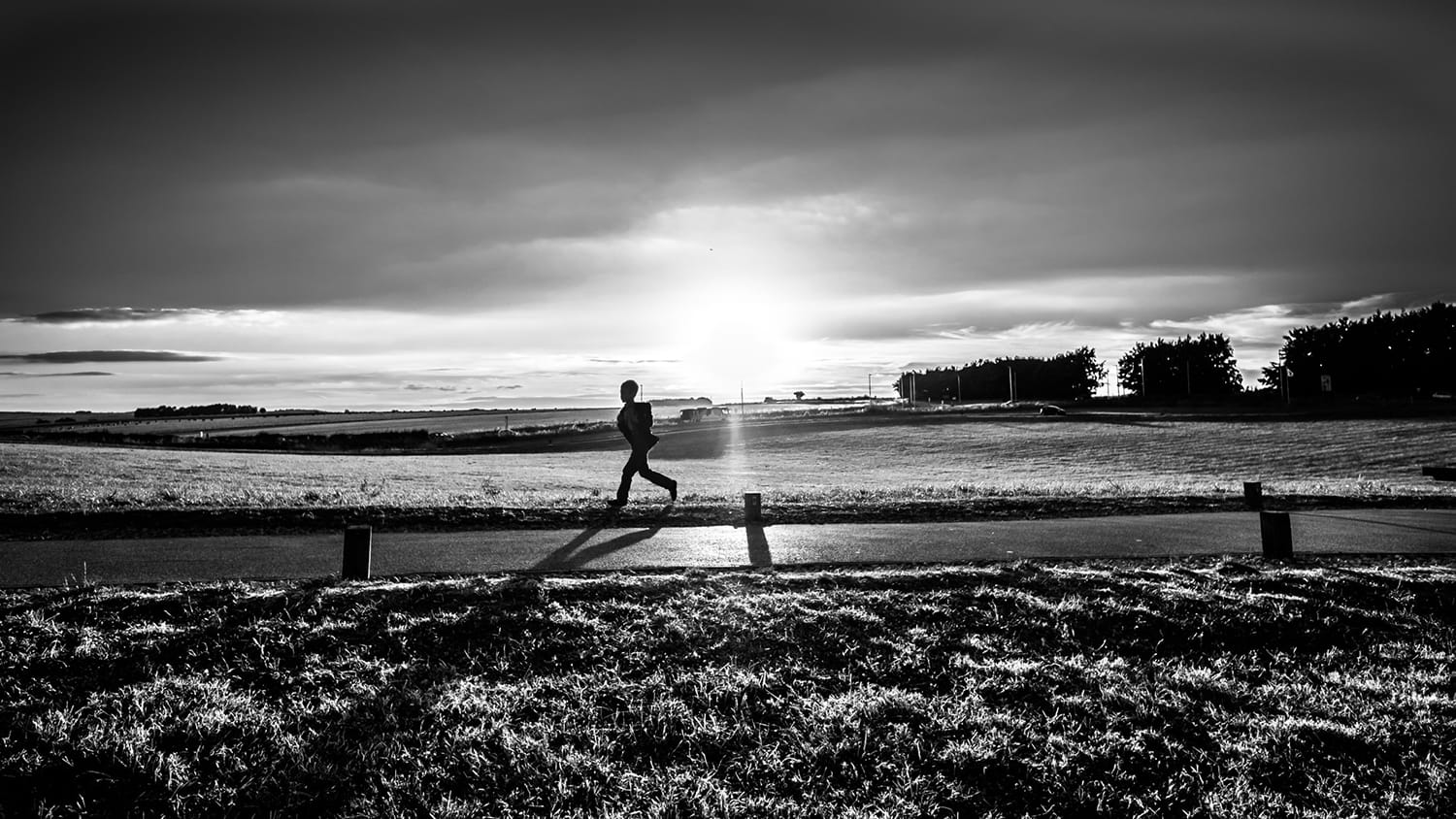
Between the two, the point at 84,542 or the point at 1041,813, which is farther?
the point at 84,542

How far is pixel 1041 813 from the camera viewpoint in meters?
3.81

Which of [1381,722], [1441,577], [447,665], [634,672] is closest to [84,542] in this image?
[447,665]

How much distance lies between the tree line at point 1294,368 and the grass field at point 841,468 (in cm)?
4947

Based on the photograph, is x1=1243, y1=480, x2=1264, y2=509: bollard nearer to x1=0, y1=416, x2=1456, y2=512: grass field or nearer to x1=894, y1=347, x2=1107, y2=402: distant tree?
x1=0, y1=416, x2=1456, y2=512: grass field

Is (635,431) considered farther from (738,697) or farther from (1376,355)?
(1376,355)

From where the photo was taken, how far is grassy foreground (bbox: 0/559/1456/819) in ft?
13.0

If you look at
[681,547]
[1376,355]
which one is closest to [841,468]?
[681,547]

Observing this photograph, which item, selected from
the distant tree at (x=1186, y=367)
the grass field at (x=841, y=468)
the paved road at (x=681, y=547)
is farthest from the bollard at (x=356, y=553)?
the distant tree at (x=1186, y=367)

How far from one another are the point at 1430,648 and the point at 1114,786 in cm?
358

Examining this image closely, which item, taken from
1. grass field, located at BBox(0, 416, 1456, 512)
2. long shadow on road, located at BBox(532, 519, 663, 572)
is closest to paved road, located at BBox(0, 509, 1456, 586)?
long shadow on road, located at BBox(532, 519, 663, 572)

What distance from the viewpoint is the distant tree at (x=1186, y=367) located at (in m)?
144

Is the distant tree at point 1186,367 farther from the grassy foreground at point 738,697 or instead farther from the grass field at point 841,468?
the grassy foreground at point 738,697

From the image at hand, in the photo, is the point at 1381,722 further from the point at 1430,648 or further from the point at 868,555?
the point at 868,555

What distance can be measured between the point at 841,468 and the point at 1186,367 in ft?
407
